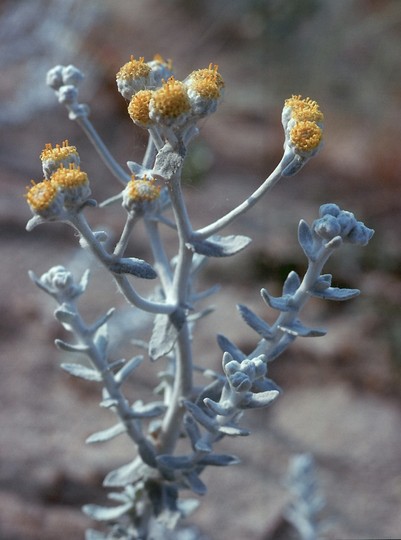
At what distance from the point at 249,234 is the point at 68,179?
10.5 feet

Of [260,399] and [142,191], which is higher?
[142,191]

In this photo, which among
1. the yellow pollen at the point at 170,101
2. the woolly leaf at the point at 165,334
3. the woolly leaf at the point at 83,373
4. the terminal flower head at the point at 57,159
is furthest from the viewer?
the woolly leaf at the point at 83,373

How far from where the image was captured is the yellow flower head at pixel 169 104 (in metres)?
1.18

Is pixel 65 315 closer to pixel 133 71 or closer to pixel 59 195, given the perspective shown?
pixel 59 195

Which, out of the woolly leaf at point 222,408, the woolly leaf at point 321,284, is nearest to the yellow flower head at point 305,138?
the woolly leaf at point 321,284

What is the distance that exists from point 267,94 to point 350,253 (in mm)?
2039

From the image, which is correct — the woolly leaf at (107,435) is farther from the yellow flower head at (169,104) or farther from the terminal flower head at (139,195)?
the yellow flower head at (169,104)

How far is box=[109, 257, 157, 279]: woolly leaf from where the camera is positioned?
1236 mm

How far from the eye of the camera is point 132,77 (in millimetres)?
1330

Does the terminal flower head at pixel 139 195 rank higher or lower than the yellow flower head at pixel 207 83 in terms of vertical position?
lower

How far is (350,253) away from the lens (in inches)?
162

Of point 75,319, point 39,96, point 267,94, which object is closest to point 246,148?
point 267,94

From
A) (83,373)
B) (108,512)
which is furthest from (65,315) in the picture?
(108,512)

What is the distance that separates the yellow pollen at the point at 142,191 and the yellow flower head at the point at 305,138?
0.26 metres
